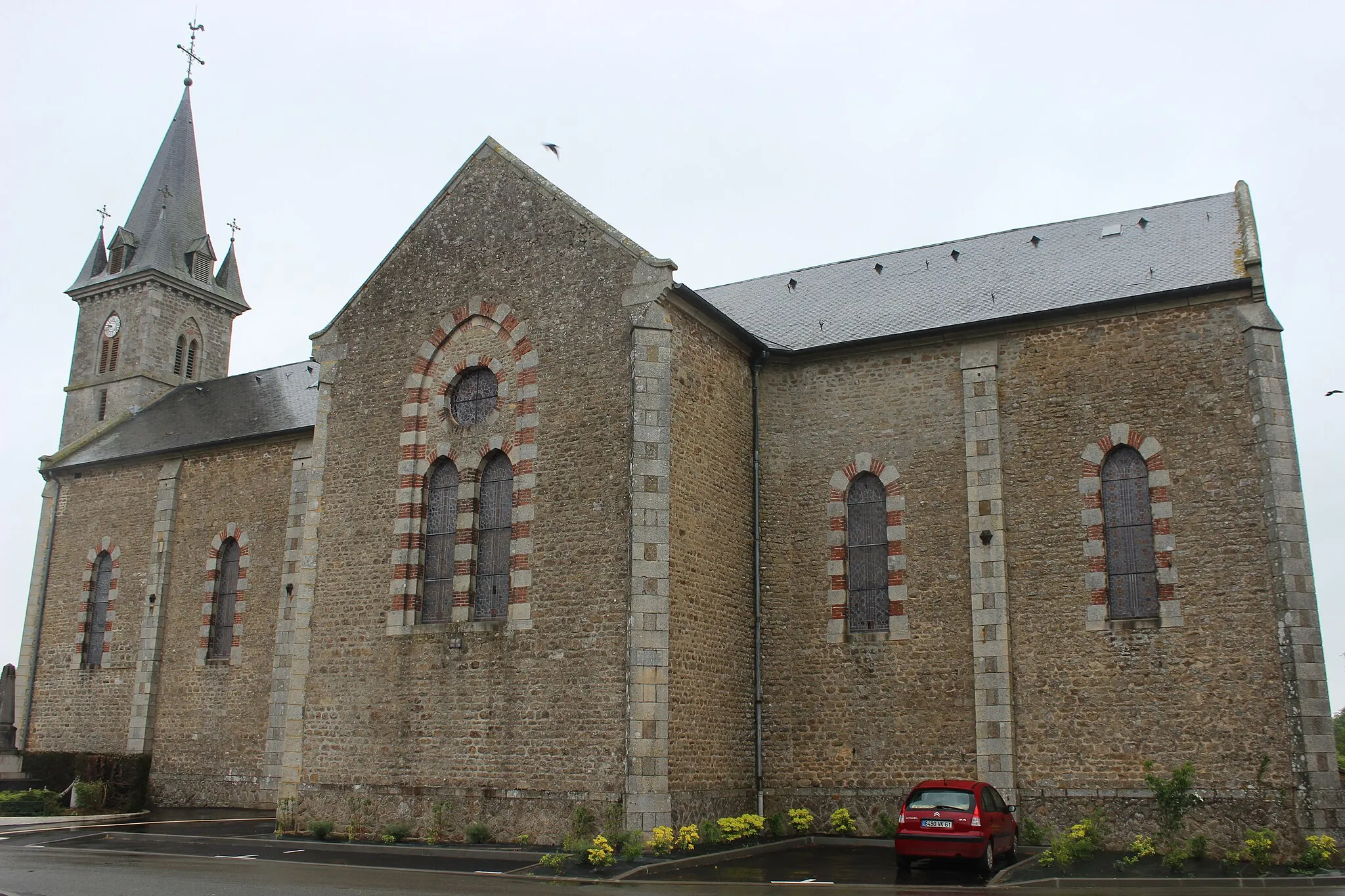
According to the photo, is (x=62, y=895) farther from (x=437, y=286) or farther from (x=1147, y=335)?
(x=1147, y=335)

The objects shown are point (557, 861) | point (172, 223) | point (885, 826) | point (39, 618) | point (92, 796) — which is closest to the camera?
point (557, 861)

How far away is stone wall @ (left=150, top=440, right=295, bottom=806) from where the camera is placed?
23625 mm

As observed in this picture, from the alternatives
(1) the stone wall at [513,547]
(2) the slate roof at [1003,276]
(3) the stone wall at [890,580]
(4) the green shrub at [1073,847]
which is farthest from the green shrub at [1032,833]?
(2) the slate roof at [1003,276]

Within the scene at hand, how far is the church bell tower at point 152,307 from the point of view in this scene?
1271 inches

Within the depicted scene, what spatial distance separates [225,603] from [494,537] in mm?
10116

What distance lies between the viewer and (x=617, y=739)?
15.7 metres

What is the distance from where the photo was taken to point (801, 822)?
17.5 metres

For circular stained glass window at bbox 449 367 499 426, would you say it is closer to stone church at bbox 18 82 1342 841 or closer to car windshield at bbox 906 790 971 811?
stone church at bbox 18 82 1342 841

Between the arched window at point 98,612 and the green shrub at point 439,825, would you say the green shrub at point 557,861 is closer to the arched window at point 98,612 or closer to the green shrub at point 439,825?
the green shrub at point 439,825

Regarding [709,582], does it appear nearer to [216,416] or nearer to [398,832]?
[398,832]

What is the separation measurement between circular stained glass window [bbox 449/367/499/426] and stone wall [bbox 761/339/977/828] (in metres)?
4.68

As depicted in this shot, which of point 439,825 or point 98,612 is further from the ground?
point 98,612

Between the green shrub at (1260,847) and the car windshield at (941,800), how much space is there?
3465 millimetres

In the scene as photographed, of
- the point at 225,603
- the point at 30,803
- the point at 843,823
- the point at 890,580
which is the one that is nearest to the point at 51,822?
the point at 30,803
